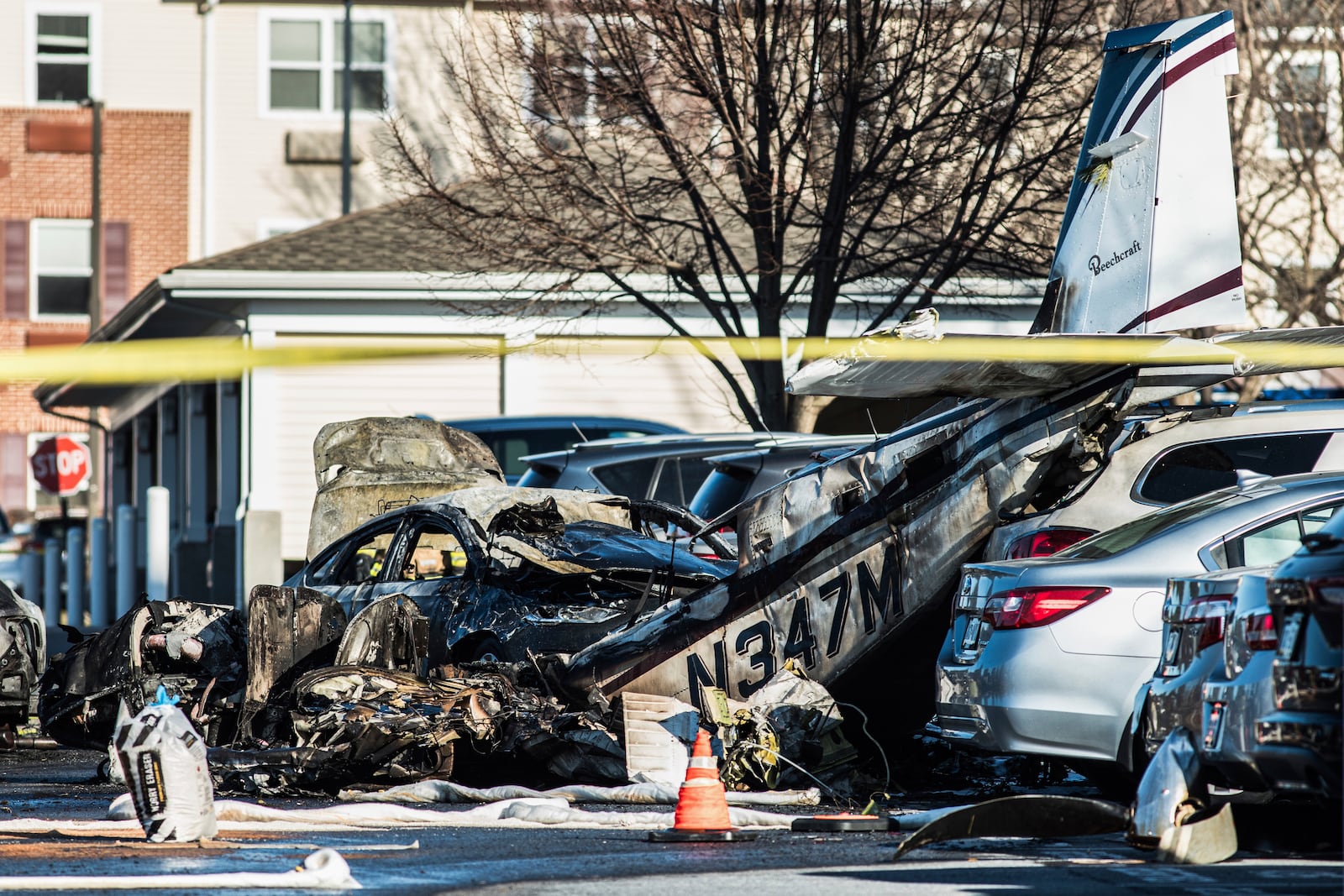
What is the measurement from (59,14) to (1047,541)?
30.5m

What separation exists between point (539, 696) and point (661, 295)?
12.7m

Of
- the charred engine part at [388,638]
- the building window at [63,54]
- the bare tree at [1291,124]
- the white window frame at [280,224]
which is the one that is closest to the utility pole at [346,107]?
the white window frame at [280,224]

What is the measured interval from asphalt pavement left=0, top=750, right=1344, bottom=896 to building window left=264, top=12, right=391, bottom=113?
26114mm

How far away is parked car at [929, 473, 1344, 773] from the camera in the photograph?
7.75 meters

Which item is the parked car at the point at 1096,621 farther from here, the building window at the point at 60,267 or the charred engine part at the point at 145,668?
the building window at the point at 60,267

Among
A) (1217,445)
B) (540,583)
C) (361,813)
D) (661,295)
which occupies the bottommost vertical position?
(361,813)

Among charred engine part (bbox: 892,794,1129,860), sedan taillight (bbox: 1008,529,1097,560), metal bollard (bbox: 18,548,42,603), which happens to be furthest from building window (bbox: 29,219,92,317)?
charred engine part (bbox: 892,794,1129,860)

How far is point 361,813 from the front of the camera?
26.7ft

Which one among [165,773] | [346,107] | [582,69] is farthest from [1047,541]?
[346,107]

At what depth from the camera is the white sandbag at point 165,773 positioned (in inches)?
279

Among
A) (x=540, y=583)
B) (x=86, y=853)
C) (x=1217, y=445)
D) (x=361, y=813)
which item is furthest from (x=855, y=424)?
(x=86, y=853)

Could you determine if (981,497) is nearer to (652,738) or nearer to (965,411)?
(965,411)

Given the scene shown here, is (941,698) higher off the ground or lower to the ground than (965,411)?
lower

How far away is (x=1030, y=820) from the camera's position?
7.22 meters
